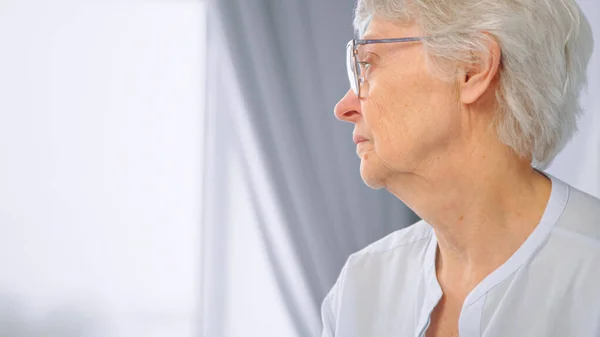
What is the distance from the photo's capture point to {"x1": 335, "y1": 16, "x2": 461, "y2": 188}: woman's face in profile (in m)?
1.22

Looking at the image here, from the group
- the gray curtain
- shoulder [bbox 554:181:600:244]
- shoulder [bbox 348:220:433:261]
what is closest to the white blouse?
shoulder [bbox 554:181:600:244]

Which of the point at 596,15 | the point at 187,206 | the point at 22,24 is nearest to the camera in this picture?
the point at 596,15

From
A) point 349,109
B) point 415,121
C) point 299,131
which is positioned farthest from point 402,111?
point 299,131

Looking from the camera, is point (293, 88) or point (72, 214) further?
point (293, 88)

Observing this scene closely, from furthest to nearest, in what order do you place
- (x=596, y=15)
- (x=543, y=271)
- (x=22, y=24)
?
(x=22, y=24), (x=596, y=15), (x=543, y=271)

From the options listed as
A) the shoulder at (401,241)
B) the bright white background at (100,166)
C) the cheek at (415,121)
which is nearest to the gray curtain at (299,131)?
the bright white background at (100,166)

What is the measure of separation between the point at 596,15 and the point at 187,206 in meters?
1.72

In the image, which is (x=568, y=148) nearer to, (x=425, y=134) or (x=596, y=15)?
(x=596, y=15)

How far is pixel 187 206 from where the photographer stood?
9.05ft

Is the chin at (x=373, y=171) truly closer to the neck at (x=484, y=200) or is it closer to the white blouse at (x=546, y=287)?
the neck at (x=484, y=200)

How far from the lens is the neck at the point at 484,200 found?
123cm

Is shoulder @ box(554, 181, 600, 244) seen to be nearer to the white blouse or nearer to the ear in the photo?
the white blouse

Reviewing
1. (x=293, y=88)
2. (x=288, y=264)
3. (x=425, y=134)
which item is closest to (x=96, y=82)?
(x=293, y=88)

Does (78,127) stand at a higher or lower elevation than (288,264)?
higher
